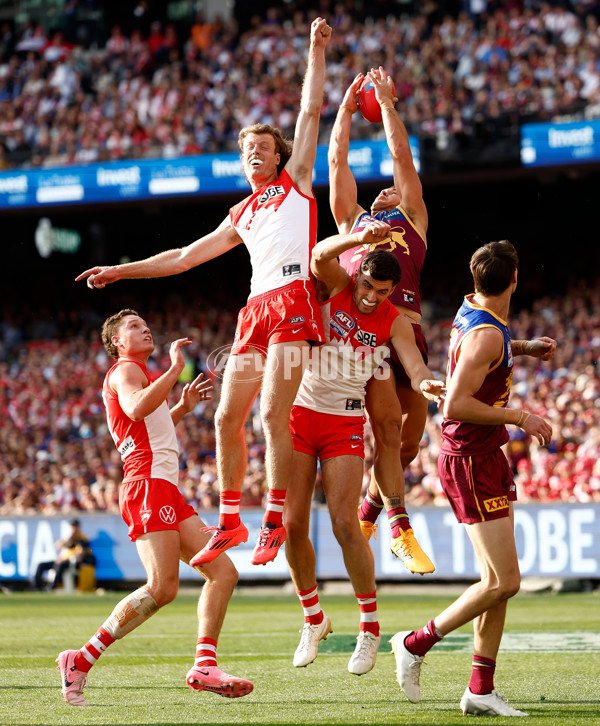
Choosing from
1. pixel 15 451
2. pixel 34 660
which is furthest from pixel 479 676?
pixel 15 451

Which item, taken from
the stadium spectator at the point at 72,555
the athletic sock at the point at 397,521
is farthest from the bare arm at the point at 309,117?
the stadium spectator at the point at 72,555

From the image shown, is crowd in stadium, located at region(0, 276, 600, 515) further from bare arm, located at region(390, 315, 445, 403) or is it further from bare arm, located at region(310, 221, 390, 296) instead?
bare arm, located at region(310, 221, 390, 296)

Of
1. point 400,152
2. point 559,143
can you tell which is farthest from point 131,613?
point 559,143

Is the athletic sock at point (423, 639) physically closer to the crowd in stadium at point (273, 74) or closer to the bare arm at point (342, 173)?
the bare arm at point (342, 173)

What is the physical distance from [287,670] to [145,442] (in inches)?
101

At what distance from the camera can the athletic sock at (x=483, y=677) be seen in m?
6.15

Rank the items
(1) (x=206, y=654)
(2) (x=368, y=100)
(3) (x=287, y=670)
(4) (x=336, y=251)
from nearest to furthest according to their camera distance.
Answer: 1. (1) (x=206, y=654)
2. (4) (x=336, y=251)
3. (2) (x=368, y=100)
4. (3) (x=287, y=670)

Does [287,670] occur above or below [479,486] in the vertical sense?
below

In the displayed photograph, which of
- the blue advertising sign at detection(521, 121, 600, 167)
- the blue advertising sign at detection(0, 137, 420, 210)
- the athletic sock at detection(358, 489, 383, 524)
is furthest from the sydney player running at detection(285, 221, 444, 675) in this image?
the blue advertising sign at detection(0, 137, 420, 210)

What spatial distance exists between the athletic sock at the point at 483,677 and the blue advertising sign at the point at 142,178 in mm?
16101

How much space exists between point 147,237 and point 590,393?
13.7m

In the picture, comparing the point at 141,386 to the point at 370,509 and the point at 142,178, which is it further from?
the point at 142,178

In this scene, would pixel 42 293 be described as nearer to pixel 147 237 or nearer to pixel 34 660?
pixel 147 237

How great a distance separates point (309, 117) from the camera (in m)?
7.09
